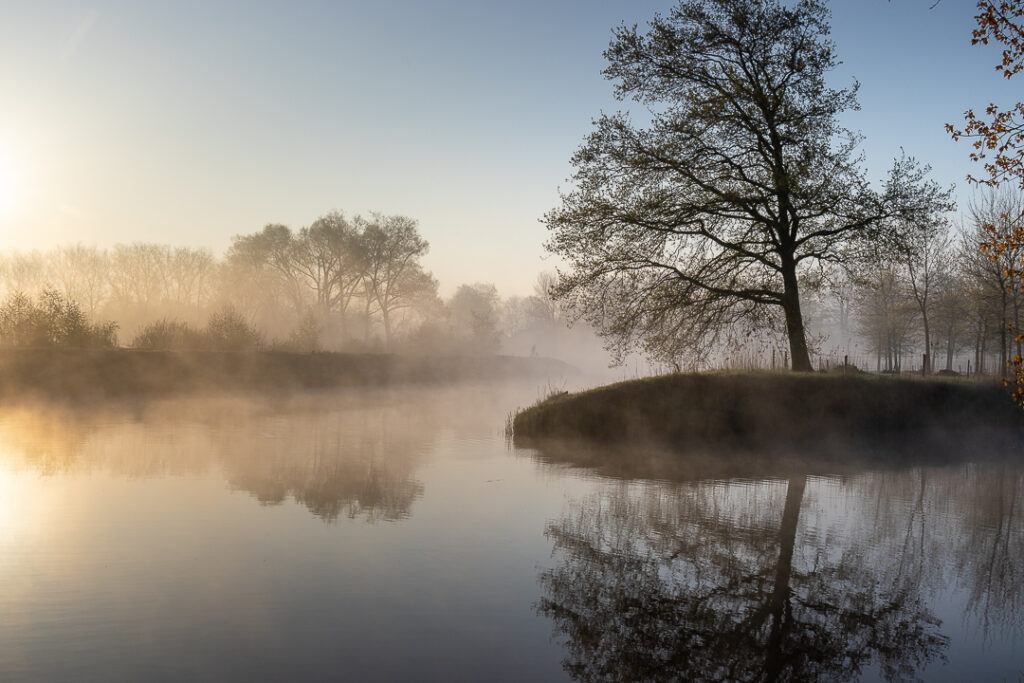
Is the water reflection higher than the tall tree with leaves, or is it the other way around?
the tall tree with leaves

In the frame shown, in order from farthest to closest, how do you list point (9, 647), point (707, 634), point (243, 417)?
point (243, 417)
point (707, 634)
point (9, 647)

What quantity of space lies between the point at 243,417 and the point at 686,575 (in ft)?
58.0

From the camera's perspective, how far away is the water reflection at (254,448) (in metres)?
10.9

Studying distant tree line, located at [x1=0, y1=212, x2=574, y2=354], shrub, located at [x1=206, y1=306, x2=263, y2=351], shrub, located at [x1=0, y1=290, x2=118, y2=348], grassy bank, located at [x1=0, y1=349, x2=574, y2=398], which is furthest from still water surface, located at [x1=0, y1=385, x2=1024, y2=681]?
distant tree line, located at [x1=0, y1=212, x2=574, y2=354]

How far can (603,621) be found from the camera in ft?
19.1

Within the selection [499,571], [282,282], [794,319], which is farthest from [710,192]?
[282,282]

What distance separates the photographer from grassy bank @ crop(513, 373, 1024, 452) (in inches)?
658

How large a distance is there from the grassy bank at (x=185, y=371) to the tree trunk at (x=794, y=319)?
23789mm

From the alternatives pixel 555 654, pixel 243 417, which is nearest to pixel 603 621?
pixel 555 654

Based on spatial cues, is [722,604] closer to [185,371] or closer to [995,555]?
[995,555]

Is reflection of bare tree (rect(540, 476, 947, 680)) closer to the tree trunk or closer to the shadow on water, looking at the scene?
the shadow on water

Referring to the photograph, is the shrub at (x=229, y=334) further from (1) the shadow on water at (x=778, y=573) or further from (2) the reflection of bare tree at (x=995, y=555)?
(2) the reflection of bare tree at (x=995, y=555)

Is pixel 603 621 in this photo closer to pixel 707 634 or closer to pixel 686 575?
pixel 707 634

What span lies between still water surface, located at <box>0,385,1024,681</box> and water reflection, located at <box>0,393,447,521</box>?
13cm
